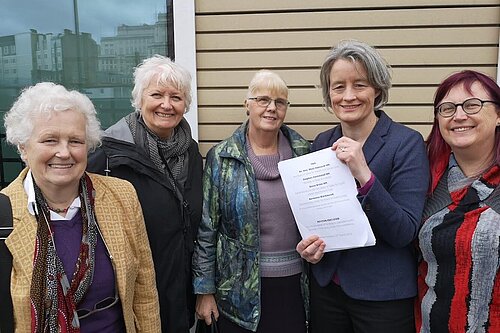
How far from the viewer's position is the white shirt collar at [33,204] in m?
1.59

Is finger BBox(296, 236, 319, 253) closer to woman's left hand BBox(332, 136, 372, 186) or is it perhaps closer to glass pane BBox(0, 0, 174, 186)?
woman's left hand BBox(332, 136, 372, 186)

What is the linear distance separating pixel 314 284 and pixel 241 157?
2.35 ft

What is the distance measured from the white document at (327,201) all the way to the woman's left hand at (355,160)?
0.03 m

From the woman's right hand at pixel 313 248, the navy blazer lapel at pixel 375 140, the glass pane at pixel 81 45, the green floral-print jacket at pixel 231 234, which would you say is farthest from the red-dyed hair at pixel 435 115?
the glass pane at pixel 81 45

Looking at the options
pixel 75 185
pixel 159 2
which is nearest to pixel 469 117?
pixel 75 185

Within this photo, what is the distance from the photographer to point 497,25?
2.74m

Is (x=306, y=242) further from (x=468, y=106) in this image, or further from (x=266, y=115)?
(x=468, y=106)

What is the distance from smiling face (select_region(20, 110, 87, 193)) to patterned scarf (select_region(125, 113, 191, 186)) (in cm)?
55

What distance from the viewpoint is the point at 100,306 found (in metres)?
1.69

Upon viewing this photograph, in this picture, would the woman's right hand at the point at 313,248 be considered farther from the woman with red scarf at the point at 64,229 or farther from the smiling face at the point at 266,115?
the woman with red scarf at the point at 64,229

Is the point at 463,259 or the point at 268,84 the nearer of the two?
the point at 463,259

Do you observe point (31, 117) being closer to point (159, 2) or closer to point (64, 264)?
point (64, 264)

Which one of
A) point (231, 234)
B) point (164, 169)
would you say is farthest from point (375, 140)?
point (164, 169)

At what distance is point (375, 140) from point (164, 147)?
3.41 ft
